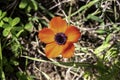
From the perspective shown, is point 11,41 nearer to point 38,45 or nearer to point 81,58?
point 38,45

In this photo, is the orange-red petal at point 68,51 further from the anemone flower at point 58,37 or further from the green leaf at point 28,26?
the green leaf at point 28,26

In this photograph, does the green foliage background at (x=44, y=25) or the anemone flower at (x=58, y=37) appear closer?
the anemone flower at (x=58, y=37)

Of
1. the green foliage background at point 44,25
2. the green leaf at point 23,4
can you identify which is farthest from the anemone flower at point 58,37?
the green leaf at point 23,4

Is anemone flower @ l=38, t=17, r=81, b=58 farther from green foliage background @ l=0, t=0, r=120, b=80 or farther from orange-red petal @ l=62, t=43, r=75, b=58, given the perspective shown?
green foliage background @ l=0, t=0, r=120, b=80

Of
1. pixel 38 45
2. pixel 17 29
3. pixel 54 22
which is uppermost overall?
pixel 54 22

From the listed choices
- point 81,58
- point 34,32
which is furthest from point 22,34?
point 81,58

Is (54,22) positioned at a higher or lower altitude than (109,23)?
higher

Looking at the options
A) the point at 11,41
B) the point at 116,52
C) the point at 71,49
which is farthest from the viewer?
the point at 11,41

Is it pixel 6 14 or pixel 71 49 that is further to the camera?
pixel 6 14
